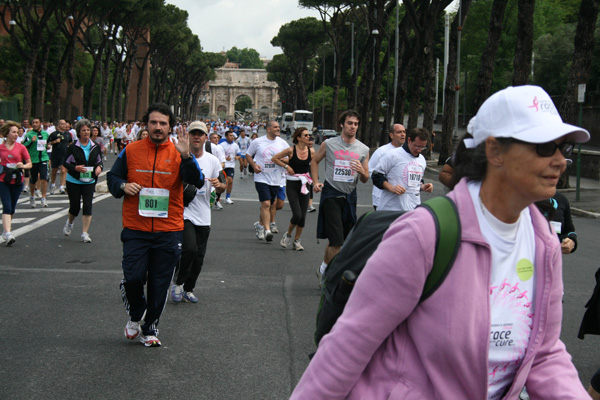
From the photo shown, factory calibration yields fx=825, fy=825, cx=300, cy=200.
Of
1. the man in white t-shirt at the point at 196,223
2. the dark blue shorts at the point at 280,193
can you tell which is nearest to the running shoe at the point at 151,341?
the man in white t-shirt at the point at 196,223

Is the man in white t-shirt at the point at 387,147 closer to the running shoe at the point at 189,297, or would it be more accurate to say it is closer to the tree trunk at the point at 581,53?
the running shoe at the point at 189,297

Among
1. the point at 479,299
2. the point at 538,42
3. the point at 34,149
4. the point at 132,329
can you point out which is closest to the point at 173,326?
the point at 132,329

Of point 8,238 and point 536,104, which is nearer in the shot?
point 536,104

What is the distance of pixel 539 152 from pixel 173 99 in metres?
102

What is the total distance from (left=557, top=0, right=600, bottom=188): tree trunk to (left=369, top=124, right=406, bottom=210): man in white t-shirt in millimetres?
12572

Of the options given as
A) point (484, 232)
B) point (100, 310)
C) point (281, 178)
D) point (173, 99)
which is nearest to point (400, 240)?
point (484, 232)

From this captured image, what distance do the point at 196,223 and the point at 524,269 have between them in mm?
5632

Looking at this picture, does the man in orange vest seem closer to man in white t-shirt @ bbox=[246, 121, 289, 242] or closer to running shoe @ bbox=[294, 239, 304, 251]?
running shoe @ bbox=[294, 239, 304, 251]

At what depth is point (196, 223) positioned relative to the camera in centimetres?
756

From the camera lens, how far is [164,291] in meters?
6.03

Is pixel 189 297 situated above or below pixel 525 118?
below

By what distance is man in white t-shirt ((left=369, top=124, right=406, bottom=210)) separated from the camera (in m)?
8.56

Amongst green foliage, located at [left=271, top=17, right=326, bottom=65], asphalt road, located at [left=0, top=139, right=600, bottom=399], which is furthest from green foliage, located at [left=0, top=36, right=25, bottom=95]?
asphalt road, located at [left=0, top=139, right=600, bottom=399]

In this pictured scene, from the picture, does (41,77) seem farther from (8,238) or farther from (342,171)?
(342,171)
